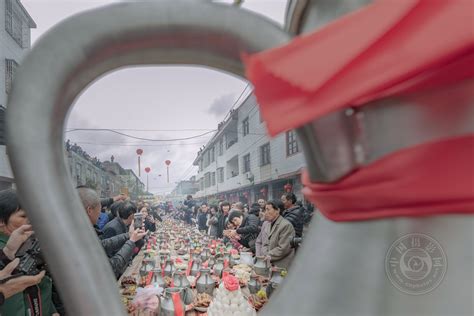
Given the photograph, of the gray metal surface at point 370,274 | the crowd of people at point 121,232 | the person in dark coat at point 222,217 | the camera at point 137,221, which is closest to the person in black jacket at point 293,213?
the crowd of people at point 121,232

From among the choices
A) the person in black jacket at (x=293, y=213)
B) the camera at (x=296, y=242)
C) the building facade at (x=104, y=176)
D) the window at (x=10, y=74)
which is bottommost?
the camera at (x=296, y=242)

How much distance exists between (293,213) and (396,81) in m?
2.66

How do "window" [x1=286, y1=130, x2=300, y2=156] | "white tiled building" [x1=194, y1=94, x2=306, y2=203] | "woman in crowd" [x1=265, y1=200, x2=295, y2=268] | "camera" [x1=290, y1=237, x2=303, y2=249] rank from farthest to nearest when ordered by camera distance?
"white tiled building" [x1=194, y1=94, x2=306, y2=203]
"woman in crowd" [x1=265, y1=200, x2=295, y2=268]
"camera" [x1=290, y1=237, x2=303, y2=249]
"window" [x1=286, y1=130, x2=300, y2=156]

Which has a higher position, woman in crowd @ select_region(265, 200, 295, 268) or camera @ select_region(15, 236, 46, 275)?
camera @ select_region(15, 236, 46, 275)

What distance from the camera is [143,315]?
75 centimetres

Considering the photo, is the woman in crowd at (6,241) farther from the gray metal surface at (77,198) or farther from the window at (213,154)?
the window at (213,154)

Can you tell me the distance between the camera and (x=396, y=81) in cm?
25

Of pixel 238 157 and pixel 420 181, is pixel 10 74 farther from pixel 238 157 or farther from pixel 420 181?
pixel 238 157

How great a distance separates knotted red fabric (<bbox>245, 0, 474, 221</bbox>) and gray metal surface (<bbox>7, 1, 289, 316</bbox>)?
0.16ft

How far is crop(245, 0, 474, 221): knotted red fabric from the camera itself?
0.24 metres

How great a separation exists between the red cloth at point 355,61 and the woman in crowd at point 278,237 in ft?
5.74

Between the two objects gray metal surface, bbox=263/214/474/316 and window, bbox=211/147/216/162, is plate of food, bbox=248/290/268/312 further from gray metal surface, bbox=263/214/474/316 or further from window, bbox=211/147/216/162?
window, bbox=211/147/216/162

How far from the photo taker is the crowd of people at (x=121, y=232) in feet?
3.76

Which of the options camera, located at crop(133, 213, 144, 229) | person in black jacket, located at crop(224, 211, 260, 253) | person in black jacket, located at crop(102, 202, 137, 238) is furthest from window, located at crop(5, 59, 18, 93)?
person in black jacket, located at crop(224, 211, 260, 253)
